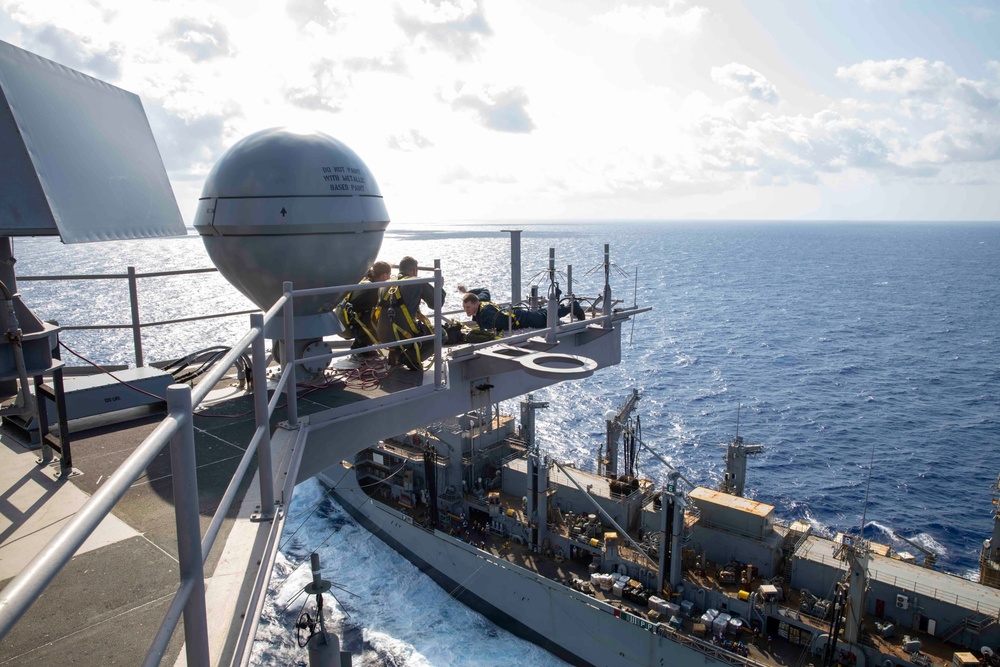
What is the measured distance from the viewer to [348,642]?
28.1m

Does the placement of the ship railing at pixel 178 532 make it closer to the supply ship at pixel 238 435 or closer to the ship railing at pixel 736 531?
the supply ship at pixel 238 435

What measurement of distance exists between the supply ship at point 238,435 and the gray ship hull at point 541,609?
16 cm

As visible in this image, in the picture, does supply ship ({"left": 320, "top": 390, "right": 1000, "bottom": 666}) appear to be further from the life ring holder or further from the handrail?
the handrail

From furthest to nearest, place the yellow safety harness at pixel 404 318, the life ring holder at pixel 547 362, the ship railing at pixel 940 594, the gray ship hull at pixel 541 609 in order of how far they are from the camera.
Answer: the gray ship hull at pixel 541 609 < the ship railing at pixel 940 594 < the yellow safety harness at pixel 404 318 < the life ring holder at pixel 547 362

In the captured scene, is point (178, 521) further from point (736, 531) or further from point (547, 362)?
point (736, 531)

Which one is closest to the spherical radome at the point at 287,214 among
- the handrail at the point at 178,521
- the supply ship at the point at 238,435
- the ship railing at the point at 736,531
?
the supply ship at the point at 238,435

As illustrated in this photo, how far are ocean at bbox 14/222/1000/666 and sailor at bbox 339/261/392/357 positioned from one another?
483 cm

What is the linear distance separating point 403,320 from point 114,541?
5800 millimetres

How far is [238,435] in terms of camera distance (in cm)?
744

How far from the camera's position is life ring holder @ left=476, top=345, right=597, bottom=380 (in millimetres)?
9523

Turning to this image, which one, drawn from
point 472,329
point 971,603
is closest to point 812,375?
point 971,603

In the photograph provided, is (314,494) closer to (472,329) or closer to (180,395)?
(472,329)

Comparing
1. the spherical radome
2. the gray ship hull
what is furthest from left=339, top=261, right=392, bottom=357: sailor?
the gray ship hull

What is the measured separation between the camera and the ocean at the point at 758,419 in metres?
30.5
